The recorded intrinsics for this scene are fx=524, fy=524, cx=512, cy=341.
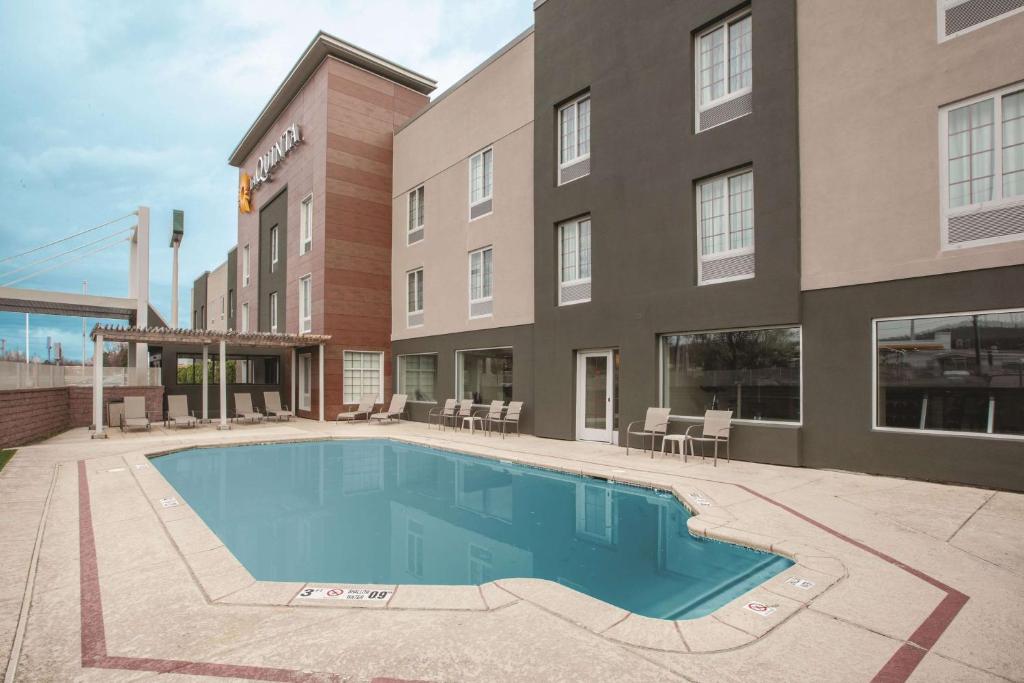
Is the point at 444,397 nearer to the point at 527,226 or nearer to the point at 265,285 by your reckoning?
the point at 527,226

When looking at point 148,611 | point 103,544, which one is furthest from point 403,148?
point 148,611

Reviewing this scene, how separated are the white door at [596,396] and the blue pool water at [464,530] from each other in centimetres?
275

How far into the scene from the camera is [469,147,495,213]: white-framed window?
1404 centimetres

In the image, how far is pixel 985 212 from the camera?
6492mm

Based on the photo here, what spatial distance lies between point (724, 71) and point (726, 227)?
8.95ft

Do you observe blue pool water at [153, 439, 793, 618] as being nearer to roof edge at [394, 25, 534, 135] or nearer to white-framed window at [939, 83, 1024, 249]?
white-framed window at [939, 83, 1024, 249]

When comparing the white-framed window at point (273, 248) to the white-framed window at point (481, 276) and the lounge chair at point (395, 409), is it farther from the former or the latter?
the white-framed window at point (481, 276)

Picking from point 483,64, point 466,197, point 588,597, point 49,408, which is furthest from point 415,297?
point 588,597

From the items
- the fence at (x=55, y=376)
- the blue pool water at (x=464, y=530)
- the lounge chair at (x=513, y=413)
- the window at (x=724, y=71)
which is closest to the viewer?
the blue pool water at (x=464, y=530)

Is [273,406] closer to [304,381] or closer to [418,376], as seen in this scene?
[304,381]

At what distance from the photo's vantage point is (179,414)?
15148mm

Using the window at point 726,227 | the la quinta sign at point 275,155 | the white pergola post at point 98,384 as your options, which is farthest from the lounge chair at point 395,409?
the window at point 726,227

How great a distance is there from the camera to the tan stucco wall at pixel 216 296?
33.0 metres


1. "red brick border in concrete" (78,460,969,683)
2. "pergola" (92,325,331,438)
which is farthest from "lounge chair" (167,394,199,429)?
"red brick border in concrete" (78,460,969,683)
